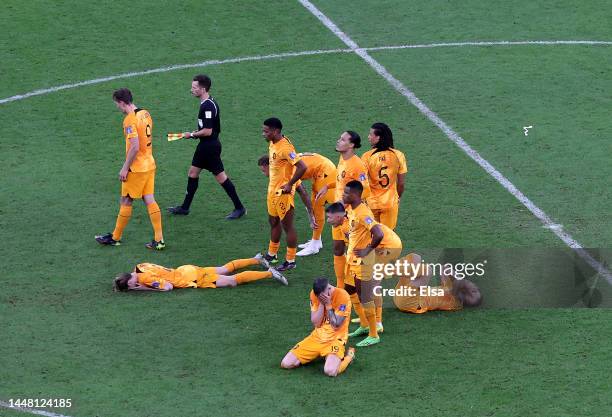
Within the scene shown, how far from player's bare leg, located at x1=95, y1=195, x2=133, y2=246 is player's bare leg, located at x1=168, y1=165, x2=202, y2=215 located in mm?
1171

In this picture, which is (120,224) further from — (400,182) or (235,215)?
(400,182)

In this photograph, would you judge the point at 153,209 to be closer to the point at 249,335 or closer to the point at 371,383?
the point at 249,335

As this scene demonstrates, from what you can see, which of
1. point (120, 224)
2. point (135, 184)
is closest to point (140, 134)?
point (135, 184)

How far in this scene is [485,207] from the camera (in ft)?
62.2

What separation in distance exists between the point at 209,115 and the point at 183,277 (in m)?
3.15

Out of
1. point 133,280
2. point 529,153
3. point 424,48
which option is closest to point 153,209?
point 133,280

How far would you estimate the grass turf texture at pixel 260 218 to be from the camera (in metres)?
14.1

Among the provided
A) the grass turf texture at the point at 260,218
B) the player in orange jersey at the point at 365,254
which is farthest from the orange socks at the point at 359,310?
the grass turf texture at the point at 260,218

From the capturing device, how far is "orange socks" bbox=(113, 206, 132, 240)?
17797mm

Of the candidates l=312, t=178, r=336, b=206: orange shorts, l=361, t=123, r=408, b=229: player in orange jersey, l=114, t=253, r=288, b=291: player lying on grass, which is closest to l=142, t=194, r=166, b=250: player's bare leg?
l=114, t=253, r=288, b=291: player lying on grass

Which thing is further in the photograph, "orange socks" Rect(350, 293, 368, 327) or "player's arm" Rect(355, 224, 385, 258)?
"orange socks" Rect(350, 293, 368, 327)

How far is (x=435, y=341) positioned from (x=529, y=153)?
6.55 metres

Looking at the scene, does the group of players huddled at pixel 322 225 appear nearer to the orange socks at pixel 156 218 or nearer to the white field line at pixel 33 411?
the orange socks at pixel 156 218

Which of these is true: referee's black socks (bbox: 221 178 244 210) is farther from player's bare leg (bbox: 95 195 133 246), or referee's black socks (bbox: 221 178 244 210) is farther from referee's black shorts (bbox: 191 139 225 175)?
player's bare leg (bbox: 95 195 133 246)
